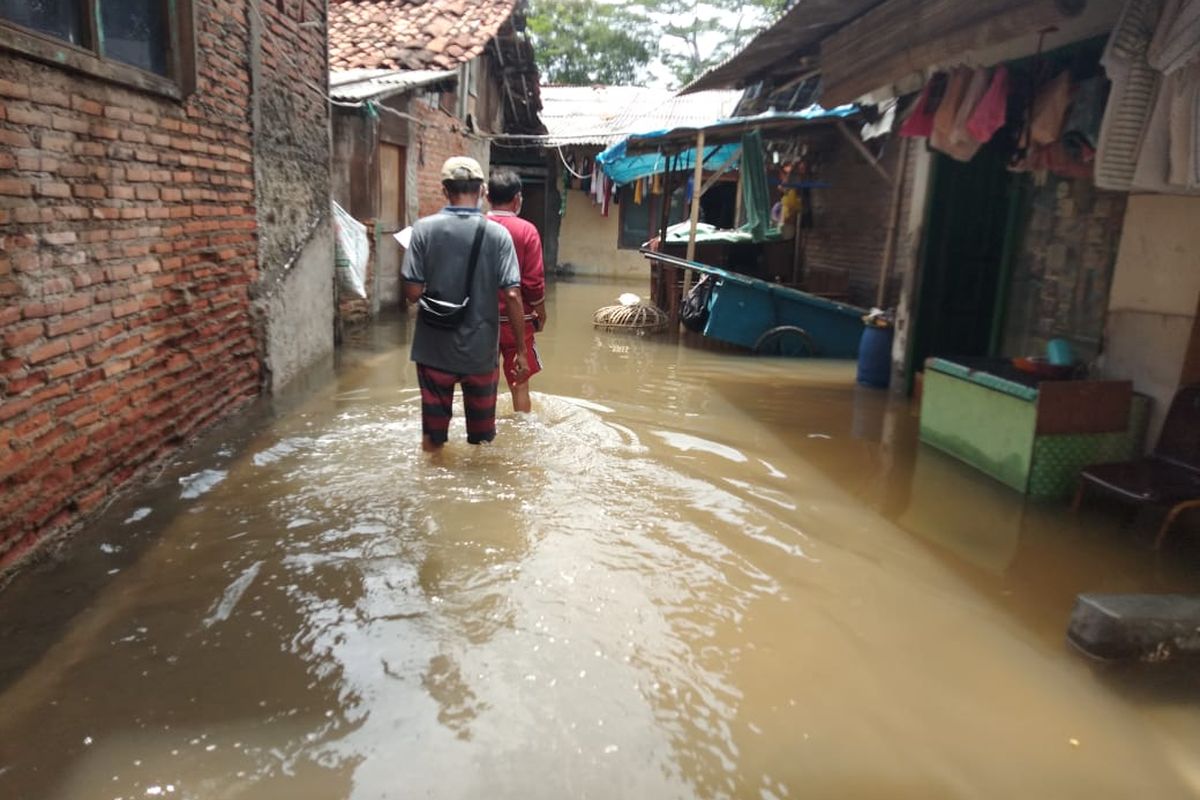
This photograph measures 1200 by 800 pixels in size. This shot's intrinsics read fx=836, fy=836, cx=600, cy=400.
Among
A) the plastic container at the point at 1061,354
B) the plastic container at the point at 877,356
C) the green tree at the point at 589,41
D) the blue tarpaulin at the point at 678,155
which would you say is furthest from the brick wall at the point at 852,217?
the green tree at the point at 589,41

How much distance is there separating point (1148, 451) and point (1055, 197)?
2.35m

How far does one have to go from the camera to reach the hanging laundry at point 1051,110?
17.3 ft

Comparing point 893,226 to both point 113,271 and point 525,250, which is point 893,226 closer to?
point 525,250

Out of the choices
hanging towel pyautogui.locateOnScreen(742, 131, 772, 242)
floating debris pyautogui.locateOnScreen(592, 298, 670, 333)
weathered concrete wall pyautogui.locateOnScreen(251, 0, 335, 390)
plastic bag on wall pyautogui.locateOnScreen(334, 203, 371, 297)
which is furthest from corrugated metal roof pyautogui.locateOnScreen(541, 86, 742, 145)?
weathered concrete wall pyautogui.locateOnScreen(251, 0, 335, 390)

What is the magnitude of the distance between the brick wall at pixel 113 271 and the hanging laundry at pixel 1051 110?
5.28m

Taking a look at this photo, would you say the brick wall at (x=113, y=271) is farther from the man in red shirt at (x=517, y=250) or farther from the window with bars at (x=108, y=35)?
the man in red shirt at (x=517, y=250)

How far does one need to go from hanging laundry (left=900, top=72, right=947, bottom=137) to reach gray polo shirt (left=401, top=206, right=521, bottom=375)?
12.5ft

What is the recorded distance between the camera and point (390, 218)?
12.0 m

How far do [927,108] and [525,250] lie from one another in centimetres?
359

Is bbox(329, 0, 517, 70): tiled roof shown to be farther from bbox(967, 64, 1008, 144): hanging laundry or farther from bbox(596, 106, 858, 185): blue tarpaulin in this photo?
bbox(967, 64, 1008, 144): hanging laundry

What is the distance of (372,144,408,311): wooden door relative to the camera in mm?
11547

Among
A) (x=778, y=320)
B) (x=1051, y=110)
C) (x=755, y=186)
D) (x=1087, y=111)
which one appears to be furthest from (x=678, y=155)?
(x=1087, y=111)

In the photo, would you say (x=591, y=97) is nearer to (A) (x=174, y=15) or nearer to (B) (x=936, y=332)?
(B) (x=936, y=332)

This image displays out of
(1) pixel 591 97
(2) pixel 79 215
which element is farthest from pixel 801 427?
(1) pixel 591 97
